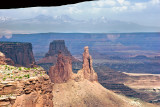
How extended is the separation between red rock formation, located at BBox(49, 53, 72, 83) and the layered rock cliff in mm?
38252

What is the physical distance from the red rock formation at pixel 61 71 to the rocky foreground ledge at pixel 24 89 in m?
77.1

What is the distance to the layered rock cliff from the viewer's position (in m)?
149

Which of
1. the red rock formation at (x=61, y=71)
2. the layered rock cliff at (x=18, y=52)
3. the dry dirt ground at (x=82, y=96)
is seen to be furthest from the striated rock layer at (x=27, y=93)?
the layered rock cliff at (x=18, y=52)

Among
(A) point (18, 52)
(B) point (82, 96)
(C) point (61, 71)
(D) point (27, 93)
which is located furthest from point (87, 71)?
(D) point (27, 93)

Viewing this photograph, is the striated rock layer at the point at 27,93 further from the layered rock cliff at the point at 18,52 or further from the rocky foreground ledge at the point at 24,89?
the layered rock cliff at the point at 18,52

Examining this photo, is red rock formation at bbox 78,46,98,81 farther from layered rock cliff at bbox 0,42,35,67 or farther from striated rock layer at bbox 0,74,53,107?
striated rock layer at bbox 0,74,53,107

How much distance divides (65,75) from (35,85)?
81728mm

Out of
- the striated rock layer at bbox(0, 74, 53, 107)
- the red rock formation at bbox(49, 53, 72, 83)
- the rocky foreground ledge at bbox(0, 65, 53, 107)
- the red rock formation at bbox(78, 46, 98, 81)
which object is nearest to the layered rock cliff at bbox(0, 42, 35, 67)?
the red rock formation at bbox(78, 46, 98, 81)

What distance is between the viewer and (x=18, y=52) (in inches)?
6097

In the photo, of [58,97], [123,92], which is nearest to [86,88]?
[58,97]

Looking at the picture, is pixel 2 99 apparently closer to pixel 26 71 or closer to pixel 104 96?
pixel 26 71

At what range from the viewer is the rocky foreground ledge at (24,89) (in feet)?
68.4

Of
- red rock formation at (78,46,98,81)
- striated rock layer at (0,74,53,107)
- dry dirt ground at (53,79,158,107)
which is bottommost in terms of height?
dry dirt ground at (53,79,158,107)

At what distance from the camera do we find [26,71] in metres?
26.9
